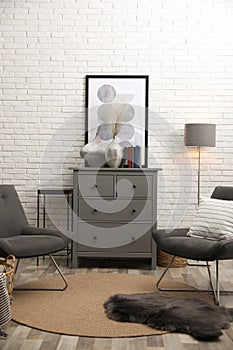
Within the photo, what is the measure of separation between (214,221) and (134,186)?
1.17 m

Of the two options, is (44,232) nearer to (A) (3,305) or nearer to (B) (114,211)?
(B) (114,211)

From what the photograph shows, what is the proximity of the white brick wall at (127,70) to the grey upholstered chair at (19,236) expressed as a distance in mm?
1122

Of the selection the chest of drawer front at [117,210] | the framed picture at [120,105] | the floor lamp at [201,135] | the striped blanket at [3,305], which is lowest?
the striped blanket at [3,305]

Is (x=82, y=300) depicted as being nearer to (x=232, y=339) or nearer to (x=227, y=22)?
(x=232, y=339)

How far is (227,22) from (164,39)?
25.8 inches

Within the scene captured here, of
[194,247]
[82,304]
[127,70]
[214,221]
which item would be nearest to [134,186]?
[214,221]

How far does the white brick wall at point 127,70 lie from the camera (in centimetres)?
606

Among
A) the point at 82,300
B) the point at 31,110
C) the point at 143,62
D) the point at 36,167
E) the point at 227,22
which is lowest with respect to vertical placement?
the point at 82,300

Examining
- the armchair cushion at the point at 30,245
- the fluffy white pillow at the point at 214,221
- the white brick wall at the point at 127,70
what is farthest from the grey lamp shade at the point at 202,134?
the armchair cushion at the point at 30,245

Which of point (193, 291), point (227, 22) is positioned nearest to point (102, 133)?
point (227, 22)

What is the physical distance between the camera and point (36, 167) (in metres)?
6.16

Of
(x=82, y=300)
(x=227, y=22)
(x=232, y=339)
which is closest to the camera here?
(x=232, y=339)

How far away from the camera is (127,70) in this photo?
6.11m

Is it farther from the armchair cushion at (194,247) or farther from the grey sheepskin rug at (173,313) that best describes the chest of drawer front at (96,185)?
the grey sheepskin rug at (173,313)
